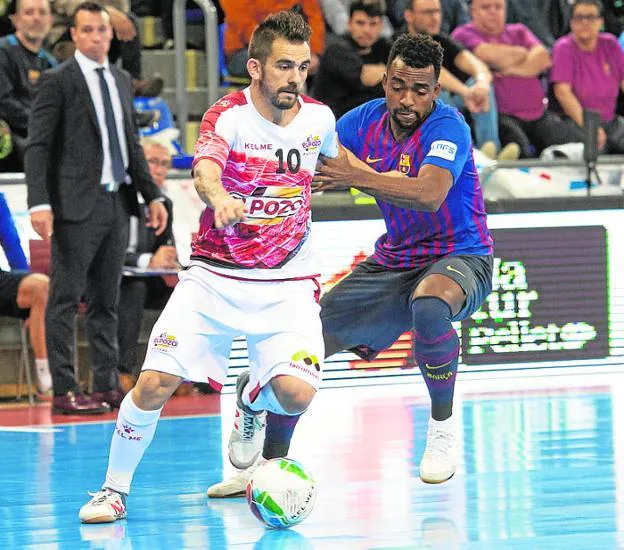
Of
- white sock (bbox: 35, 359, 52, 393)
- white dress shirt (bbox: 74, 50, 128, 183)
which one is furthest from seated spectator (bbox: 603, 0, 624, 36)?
white sock (bbox: 35, 359, 52, 393)

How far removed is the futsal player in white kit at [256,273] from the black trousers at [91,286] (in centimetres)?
288

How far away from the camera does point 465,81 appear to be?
11.4 meters

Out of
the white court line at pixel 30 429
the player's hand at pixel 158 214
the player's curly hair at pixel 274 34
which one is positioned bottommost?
the white court line at pixel 30 429

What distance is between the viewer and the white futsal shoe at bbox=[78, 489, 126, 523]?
18.2 feet

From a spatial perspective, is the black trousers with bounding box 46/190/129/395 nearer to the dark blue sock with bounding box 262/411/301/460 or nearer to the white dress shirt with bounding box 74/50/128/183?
the white dress shirt with bounding box 74/50/128/183

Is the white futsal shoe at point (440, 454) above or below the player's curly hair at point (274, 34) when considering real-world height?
below

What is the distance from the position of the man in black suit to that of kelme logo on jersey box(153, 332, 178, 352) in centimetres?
299

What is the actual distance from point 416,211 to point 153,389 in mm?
1674

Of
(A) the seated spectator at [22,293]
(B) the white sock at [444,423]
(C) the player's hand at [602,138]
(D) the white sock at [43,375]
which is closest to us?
(B) the white sock at [444,423]

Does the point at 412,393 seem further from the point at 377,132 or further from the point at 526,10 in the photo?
the point at 526,10

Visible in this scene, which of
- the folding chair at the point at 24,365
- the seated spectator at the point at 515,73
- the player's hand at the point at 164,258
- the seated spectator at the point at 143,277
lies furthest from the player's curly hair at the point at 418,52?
the seated spectator at the point at 515,73

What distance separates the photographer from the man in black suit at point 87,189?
330 inches

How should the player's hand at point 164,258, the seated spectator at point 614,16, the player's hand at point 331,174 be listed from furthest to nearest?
1. the seated spectator at point 614,16
2. the player's hand at point 164,258
3. the player's hand at point 331,174

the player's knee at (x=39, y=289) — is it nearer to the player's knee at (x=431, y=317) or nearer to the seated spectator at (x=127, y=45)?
the seated spectator at (x=127, y=45)
